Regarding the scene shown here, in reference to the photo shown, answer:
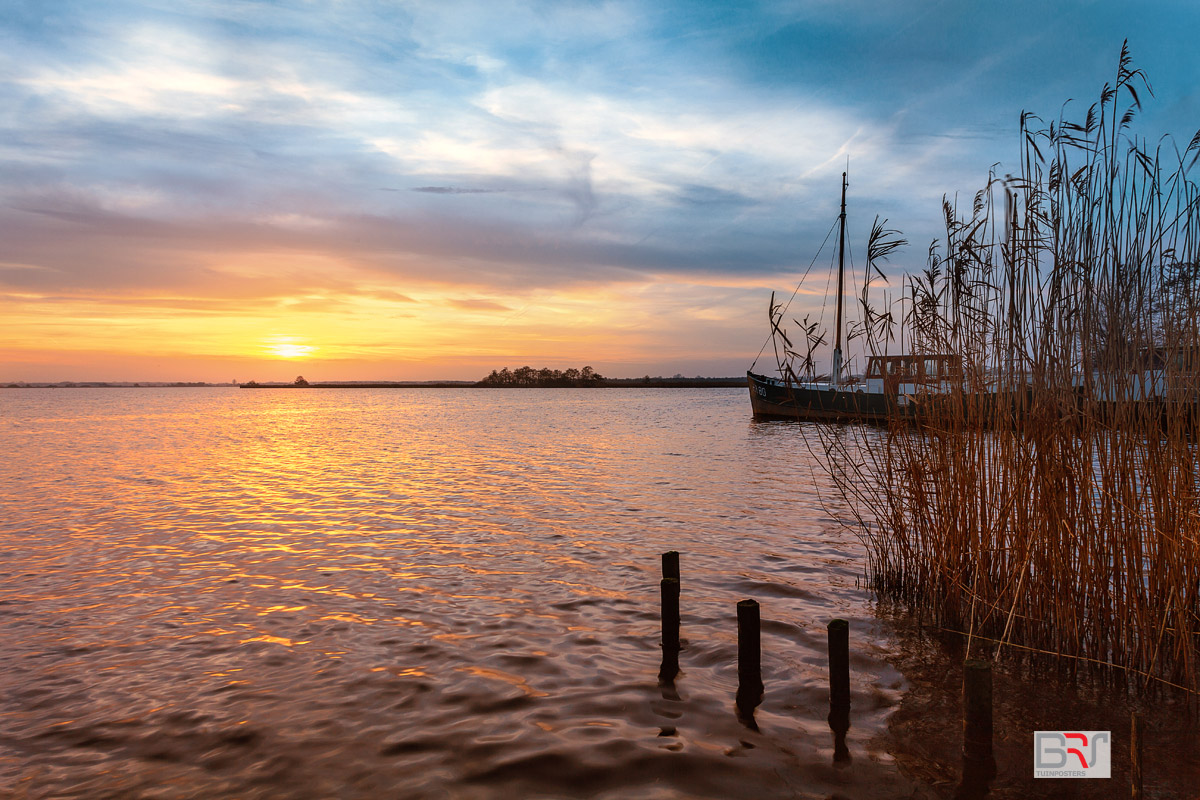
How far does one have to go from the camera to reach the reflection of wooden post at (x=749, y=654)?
5.43m

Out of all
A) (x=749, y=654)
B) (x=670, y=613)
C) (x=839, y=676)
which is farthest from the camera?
(x=670, y=613)

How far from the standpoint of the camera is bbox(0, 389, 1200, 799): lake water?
461 centimetres

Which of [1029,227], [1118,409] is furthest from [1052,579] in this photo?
[1029,227]

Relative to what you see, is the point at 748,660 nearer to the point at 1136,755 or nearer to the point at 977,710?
the point at 977,710

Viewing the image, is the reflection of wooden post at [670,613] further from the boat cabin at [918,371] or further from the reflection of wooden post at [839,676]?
the boat cabin at [918,371]

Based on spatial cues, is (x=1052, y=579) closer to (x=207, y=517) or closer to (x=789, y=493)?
(x=789, y=493)

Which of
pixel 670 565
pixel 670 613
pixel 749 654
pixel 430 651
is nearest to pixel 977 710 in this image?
pixel 749 654

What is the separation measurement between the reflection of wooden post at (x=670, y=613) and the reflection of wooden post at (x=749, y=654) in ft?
2.49

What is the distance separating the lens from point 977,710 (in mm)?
4324
